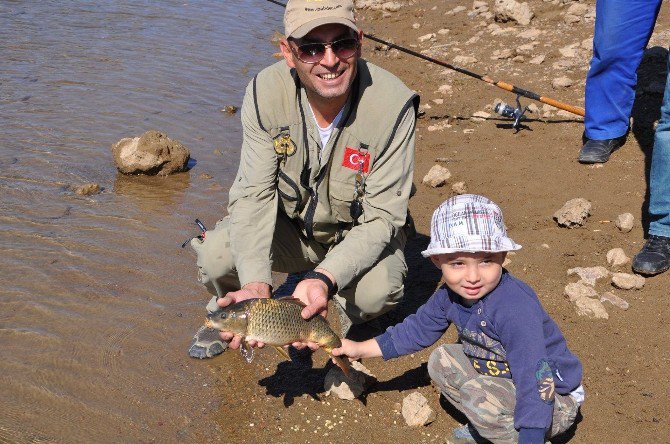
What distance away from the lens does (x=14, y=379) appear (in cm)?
398

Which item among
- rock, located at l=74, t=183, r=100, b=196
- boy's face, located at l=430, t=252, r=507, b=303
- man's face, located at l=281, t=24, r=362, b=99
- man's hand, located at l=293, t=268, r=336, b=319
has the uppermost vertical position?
man's face, located at l=281, t=24, r=362, b=99

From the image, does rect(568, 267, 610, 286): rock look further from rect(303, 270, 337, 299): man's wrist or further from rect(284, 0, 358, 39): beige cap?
rect(284, 0, 358, 39): beige cap

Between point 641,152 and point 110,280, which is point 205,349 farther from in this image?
point 641,152

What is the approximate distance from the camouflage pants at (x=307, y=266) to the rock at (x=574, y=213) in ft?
5.04

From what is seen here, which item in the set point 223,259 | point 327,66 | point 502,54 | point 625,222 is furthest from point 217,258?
point 502,54

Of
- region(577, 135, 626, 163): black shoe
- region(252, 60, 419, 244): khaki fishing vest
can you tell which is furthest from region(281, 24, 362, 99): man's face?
region(577, 135, 626, 163): black shoe

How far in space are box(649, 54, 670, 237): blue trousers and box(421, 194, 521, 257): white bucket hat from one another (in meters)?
2.19

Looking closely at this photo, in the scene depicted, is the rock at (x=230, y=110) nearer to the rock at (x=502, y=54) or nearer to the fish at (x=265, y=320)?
the rock at (x=502, y=54)

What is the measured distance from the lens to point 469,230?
122 inches

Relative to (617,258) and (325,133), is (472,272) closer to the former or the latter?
(325,133)

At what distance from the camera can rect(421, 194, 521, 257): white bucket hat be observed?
3059 millimetres

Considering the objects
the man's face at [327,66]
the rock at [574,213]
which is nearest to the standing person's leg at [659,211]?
the rock at [574,213]

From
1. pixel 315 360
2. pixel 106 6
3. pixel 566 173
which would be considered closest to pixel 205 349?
→ pixel 315 360

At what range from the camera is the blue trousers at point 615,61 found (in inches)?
232
